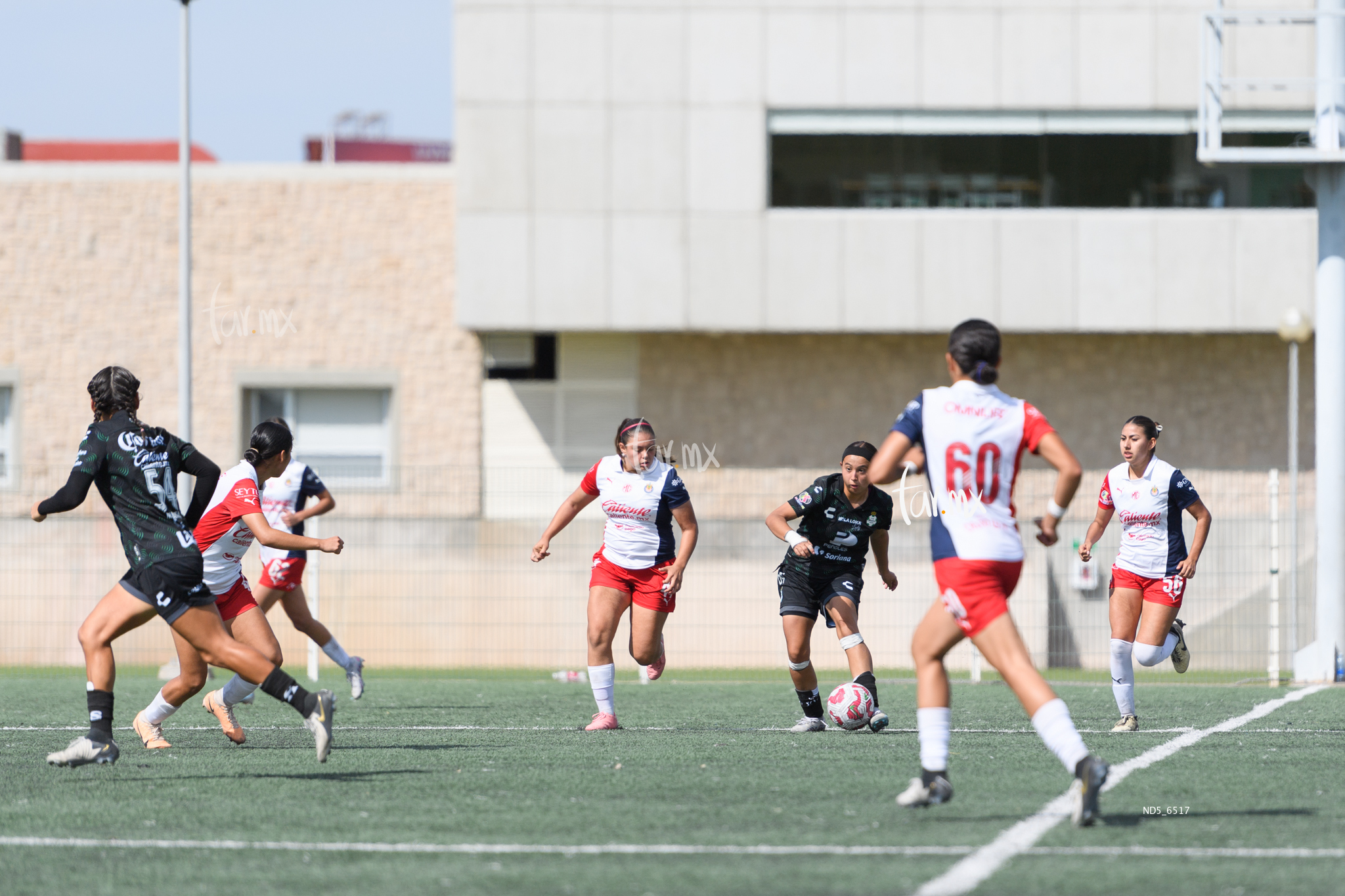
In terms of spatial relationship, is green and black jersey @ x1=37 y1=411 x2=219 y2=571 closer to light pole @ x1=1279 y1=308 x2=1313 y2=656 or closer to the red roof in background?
light pole @ x1=1279 y1=308 x2=1313 y2=656

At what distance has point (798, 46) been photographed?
22.2 m

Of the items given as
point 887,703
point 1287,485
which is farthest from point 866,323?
point 887,703

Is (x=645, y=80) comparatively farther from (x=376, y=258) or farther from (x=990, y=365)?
(x=990, y=365)

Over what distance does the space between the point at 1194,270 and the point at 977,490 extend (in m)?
16.8

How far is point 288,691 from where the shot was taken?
7613 millimetres

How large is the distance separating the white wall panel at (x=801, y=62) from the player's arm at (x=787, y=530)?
13258 mm

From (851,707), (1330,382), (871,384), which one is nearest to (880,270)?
(871,384)

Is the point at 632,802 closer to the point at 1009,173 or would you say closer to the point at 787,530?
the point at 787,530

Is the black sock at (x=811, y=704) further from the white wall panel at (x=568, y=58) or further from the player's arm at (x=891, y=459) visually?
the white wall panel at (x=568, y=58)

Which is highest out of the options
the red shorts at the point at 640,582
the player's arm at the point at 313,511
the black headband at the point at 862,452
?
the black headband at the point at 862,452

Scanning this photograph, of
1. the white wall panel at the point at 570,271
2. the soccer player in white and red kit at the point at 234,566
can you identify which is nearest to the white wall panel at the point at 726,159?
the white wall panel at the point at 570,271

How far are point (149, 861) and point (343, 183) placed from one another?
59.8 ft

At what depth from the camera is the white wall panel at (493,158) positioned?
21.9 meters

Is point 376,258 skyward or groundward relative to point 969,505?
skyward
